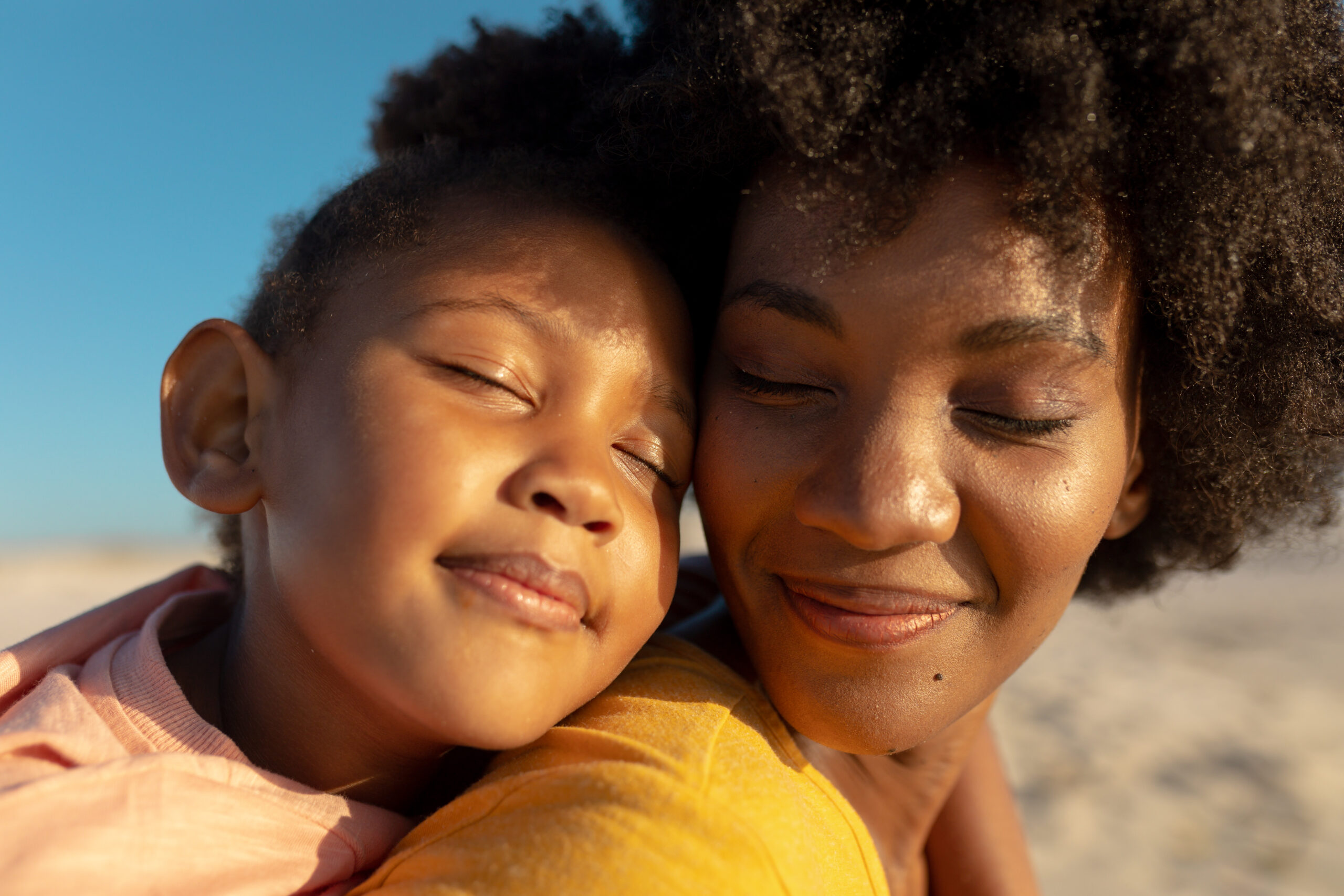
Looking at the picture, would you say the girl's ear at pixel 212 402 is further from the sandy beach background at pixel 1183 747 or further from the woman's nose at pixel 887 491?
the woman's nose at pixel 887 491

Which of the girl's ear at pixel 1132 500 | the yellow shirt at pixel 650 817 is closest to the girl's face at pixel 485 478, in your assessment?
the yellow shirt at pixel 650 817

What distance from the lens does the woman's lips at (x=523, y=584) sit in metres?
1.63

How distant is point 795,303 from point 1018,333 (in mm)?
410

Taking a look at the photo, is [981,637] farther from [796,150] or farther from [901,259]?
[796,150]

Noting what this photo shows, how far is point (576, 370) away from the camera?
1812 mm

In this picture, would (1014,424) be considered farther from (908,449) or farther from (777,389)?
(777,389)

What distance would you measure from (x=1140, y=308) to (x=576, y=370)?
1.17 metres

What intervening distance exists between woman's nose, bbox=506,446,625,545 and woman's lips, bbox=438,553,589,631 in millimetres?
93

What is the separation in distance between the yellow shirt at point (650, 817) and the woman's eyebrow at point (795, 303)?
28.9 inches

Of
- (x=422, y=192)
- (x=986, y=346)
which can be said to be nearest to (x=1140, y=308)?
(x=986, y=346)

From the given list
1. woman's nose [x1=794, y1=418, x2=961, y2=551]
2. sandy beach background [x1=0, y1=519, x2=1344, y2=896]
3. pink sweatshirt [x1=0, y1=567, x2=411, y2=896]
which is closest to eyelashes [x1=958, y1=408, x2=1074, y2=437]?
woman's nose [x1=794, y1=418, x2=961, y2=551]

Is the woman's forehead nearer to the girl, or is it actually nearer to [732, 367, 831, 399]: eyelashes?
[732, 367, 831, 399]: eyelashes

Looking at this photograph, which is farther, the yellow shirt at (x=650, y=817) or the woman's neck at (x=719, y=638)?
the woman's neck at (x=719, y=638)

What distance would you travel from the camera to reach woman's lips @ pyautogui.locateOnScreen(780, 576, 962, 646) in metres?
1.80
